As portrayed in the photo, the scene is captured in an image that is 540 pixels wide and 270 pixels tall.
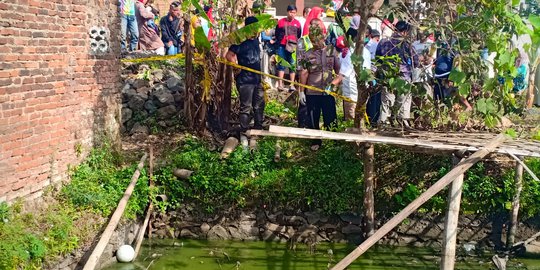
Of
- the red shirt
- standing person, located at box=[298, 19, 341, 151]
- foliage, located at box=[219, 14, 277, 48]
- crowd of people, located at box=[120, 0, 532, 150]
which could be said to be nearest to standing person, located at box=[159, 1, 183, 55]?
crowd of people, located at box=[120, 0, 532, 150]

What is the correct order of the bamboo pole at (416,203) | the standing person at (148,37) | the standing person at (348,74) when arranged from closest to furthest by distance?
the bamboo pole at (416,203)
the standing person at (348,74)
the standing person at (148,37)

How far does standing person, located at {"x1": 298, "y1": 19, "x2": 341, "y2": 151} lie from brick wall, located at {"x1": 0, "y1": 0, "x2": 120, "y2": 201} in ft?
9.37

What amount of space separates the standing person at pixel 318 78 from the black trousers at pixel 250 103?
0.73 m

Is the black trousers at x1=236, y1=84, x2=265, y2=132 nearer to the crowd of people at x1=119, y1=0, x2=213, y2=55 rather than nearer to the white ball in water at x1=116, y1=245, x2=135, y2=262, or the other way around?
the white ball in water at x1=116, y1=245, x2=135, y2=262

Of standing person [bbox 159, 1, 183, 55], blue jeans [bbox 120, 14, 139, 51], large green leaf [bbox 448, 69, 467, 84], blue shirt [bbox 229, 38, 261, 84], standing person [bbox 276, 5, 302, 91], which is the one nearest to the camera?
large green leaf [bbox 448, 69, 467, 84]

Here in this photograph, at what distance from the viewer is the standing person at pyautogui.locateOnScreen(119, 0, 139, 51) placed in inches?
481

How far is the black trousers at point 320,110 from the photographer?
938 cm

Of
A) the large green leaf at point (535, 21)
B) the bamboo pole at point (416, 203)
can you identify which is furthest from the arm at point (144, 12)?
the large green leaf at point (535, 21)

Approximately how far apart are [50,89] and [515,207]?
6.29 metres

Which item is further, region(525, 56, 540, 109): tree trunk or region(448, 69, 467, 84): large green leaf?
region(525, 56, 540, 109): tree trunk

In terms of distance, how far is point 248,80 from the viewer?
375 inches

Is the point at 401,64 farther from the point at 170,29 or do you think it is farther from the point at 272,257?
the point at 170,29

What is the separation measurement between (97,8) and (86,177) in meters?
2.34

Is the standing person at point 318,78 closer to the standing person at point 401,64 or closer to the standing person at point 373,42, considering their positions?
the standing person at point 401,64
